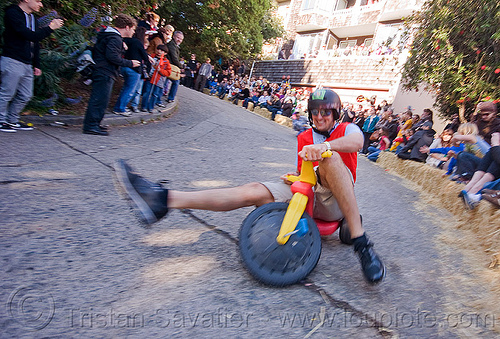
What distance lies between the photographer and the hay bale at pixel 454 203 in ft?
11.5

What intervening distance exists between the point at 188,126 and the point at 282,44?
89.7 feet

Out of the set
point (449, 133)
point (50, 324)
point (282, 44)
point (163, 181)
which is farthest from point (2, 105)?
point (282, 44)

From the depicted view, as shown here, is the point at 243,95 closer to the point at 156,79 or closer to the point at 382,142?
the point at 382,142

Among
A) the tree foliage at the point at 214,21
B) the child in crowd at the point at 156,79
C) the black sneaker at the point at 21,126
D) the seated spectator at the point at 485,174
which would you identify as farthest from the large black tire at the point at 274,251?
the tree foliage at the point at 214,21

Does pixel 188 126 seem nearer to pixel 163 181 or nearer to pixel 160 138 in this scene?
pixel 160 138

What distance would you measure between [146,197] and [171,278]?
1.79 feet

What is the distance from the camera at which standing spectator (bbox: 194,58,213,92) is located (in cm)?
1942

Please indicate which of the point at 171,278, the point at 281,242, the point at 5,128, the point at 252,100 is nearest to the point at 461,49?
the point at 281,242

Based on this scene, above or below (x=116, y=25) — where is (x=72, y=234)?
below

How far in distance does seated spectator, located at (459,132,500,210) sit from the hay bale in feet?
0.61

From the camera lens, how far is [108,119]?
6004 millimetres

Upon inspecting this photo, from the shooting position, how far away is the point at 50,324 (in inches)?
57.4

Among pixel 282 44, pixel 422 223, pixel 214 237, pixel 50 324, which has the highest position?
pixel 282 44

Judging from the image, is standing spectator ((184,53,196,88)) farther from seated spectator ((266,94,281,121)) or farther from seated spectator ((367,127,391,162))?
seated spectator ((367,127,391,162))
